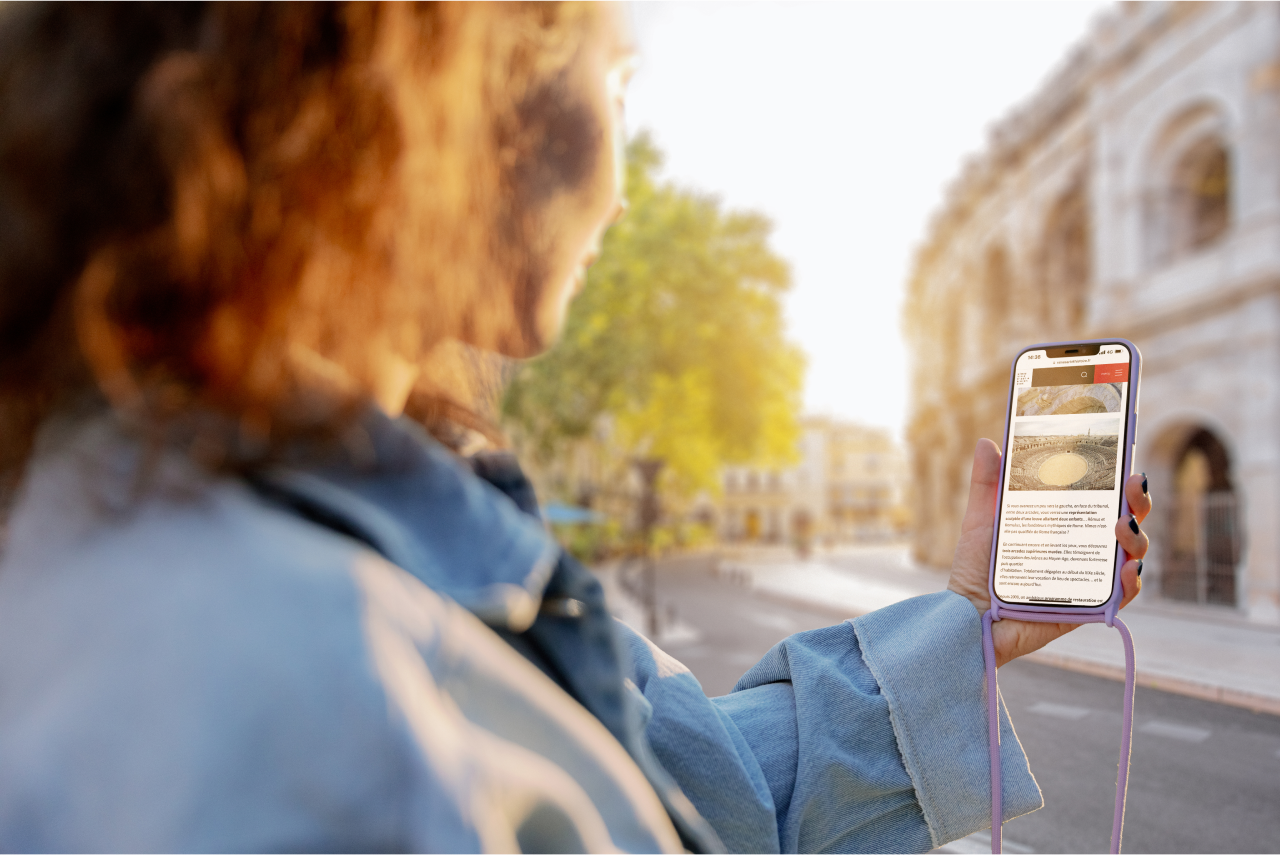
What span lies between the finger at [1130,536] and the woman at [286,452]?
2.90ft

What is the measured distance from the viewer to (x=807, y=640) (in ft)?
4.69

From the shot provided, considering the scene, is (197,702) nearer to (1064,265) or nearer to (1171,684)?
(1171,684)

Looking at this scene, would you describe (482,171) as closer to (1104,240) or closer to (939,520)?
(1104,240)

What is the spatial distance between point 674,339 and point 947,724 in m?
19.7

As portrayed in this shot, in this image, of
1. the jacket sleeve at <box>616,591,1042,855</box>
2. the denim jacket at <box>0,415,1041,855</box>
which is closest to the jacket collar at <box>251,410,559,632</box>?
the denim jacket at <box>0,415,1041,855</box>

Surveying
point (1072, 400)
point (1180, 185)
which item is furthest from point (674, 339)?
point (1072, 400)

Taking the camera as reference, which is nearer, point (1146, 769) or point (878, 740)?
point (878, 740)

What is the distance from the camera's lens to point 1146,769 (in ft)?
5.64

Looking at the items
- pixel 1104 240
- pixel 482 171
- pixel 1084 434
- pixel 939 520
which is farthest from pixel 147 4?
pixel 939 520

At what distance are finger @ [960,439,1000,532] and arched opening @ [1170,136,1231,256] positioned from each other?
52.9 feet

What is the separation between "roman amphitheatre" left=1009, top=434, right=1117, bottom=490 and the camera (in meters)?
1.29

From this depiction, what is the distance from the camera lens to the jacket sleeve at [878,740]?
4.06 ft

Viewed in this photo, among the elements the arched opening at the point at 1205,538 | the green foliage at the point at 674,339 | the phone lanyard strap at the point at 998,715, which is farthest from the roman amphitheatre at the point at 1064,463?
the green foliage at the point at 674,339

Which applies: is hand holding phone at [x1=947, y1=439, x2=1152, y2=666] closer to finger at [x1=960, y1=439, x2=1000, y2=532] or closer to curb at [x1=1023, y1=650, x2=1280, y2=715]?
finger at [x1=960, y1=439, x2=1000, y2=532]
